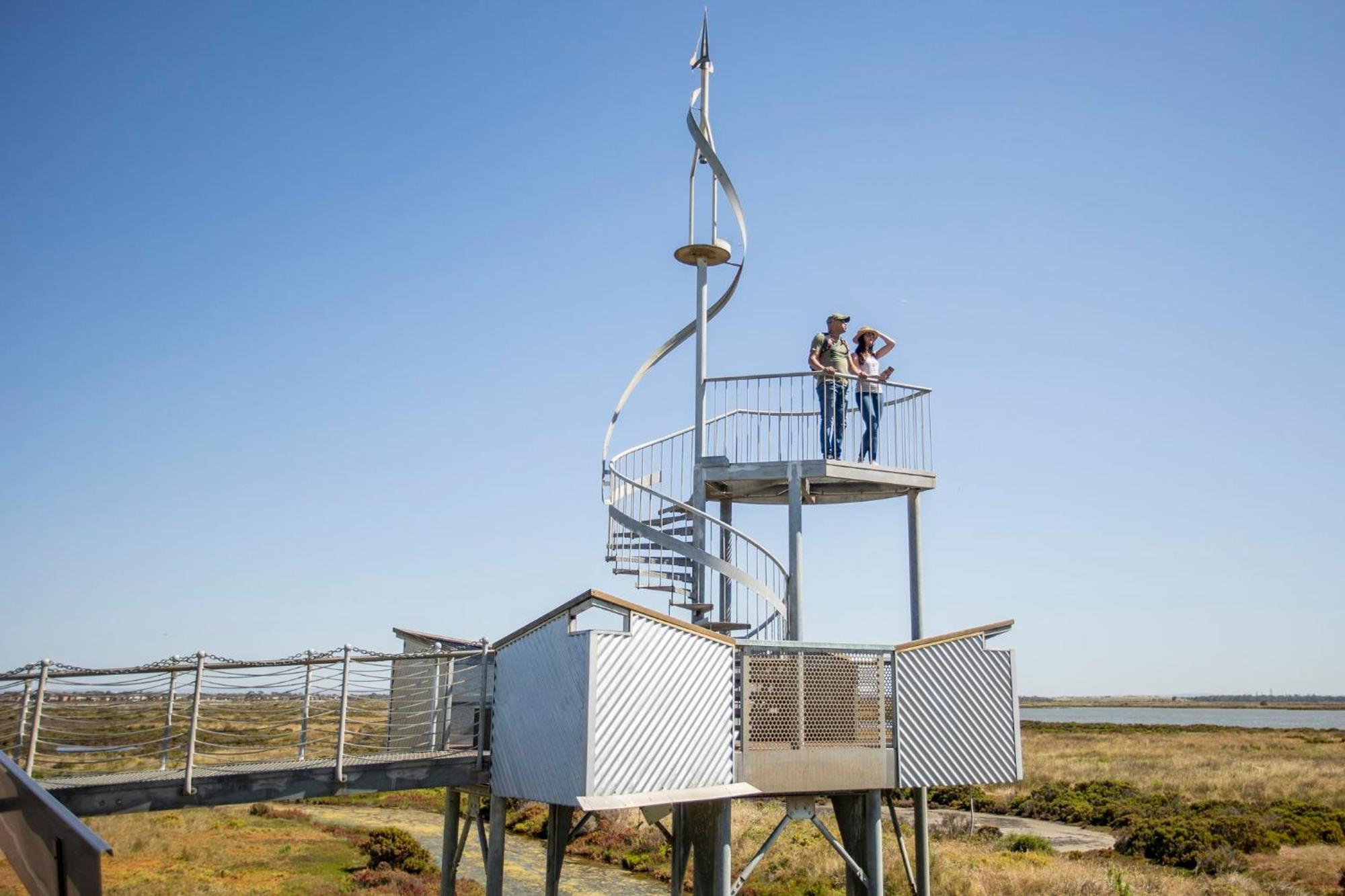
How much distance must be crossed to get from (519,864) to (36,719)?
20.0 metres

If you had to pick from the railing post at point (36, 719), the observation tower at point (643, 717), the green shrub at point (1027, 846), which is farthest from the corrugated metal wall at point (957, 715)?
the green shrub at point (1027, 846)

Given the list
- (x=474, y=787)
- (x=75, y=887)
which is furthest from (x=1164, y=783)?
(x=75, y=887)

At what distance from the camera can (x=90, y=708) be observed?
33.1ft

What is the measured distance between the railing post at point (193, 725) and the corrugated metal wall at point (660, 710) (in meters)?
3.63

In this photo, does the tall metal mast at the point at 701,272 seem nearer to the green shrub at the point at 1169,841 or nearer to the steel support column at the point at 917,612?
the steel support column at the point at 917,612

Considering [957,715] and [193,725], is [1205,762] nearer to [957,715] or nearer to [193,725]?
[957,715]

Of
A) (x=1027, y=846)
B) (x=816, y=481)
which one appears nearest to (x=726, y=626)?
(x=816, y=481)

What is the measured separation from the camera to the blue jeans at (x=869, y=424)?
14352mm

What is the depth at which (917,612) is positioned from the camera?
48.4ft

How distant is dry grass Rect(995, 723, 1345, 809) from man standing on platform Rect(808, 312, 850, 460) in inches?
1080

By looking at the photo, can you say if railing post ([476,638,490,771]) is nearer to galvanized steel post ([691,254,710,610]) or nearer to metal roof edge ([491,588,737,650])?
metal roof edge ([491,588,737,650])

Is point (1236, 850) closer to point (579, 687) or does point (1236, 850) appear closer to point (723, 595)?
point (723, 595)

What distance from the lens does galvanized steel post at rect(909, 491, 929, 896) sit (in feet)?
47.6

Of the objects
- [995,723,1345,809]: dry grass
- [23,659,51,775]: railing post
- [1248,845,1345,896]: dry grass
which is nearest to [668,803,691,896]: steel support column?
[23,659,51,775]: railing post
